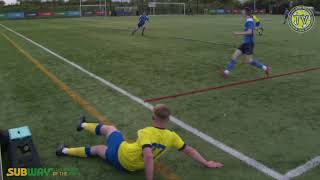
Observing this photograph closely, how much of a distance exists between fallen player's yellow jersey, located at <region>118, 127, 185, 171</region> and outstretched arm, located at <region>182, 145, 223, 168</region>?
9 cm

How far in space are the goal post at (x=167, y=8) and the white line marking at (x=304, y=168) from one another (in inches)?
2792

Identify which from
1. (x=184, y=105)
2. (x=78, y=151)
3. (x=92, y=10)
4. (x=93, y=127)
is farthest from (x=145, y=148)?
(x=92, y=10)

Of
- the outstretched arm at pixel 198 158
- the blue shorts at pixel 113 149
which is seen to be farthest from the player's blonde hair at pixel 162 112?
the blue shorts at pixel 113 149

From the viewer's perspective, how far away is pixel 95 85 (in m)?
9.39

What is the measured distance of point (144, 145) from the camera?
14.0ft

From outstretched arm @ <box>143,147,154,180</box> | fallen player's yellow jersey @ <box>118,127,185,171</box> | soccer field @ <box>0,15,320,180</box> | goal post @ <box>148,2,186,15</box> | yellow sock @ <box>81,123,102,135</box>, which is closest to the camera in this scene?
outstretched arm @ <box>143,147,154,180</box>

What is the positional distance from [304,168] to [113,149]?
2399 millimetres

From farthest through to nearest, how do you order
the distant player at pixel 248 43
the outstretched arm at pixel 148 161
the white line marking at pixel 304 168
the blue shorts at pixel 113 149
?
1. the distant player at pixel 248 43
2. the blue shorts at pixel 113 149
3. the white line marking at pixel 304 168
4. the outstretched arm at pixel 148 161

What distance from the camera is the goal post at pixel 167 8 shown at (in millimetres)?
76350

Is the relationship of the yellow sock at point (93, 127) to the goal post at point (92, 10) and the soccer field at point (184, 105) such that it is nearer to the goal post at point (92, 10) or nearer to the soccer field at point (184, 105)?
the soccer field at point (184, 105)

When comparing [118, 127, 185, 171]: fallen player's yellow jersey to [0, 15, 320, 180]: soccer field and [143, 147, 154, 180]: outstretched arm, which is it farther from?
[0, 15, 320, 180]: soccer field

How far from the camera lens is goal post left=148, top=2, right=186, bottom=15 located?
76.3m

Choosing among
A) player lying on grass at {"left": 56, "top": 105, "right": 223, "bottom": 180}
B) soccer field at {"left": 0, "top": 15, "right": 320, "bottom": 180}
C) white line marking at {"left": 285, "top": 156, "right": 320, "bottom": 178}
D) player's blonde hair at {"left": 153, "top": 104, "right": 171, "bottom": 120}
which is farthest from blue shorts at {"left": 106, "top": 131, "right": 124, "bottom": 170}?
white line marking at {"left": 285, "top": 156, "right": 320, "bottom": 178}

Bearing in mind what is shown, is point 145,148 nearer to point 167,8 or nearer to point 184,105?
point 184,105
